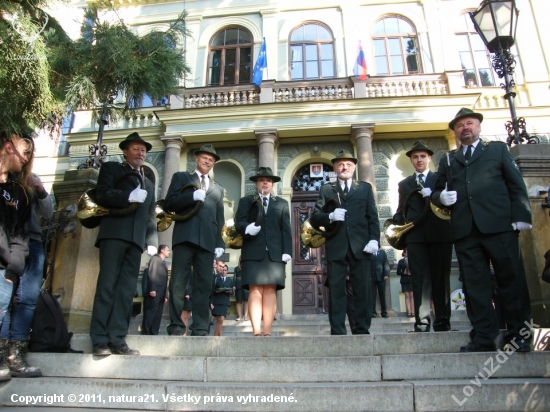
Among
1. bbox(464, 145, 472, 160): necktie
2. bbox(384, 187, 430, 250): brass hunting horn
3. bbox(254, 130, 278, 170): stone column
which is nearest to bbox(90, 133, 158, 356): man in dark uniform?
bbox(384, 187, 430, 250): brass hunting horn

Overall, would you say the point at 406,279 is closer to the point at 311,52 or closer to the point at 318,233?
the point at 318,233

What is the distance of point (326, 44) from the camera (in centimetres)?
1691

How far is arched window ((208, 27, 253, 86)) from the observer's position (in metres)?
17.0

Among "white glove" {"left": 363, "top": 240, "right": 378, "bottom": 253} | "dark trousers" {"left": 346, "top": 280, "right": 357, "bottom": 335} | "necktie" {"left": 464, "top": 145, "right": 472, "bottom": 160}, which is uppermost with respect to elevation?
"necktie" {"left": 464, "top": 145, "right": 472, "bottom": 160}

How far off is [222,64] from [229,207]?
20.3 feet

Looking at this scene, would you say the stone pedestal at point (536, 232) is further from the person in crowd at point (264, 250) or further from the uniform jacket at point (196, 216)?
the uniform jacket at point (196, 216)

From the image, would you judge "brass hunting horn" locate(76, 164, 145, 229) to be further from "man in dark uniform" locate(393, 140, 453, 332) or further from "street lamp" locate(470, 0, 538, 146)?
"street lamp" locate(470, 0, 538, 146)

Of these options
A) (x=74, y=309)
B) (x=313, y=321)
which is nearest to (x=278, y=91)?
(x=313, y=321)

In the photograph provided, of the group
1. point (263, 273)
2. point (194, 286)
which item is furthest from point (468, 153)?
point (194, 286)

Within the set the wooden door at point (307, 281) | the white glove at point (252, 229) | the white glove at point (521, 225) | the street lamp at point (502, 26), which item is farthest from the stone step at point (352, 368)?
the wooden door at point (307, 281)

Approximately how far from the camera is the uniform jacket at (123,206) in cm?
432

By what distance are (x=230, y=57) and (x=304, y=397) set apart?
16229 millimetres

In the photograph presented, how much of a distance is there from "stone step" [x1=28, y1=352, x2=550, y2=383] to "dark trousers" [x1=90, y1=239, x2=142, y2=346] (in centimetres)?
61

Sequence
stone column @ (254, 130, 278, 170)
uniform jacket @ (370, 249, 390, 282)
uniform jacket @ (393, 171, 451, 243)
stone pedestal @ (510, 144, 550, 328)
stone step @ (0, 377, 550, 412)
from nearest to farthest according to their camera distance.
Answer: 1. stone step @ (0, 377, 550, 412)
2. uniform jacket @ (393, 171, 451, 243)
3. stone pedestal @ (510, 144, 550, 328)
4. uniform jacket @ (370, 249, 390, 282)
5. stone column @ (254, 130, 278, 170)
